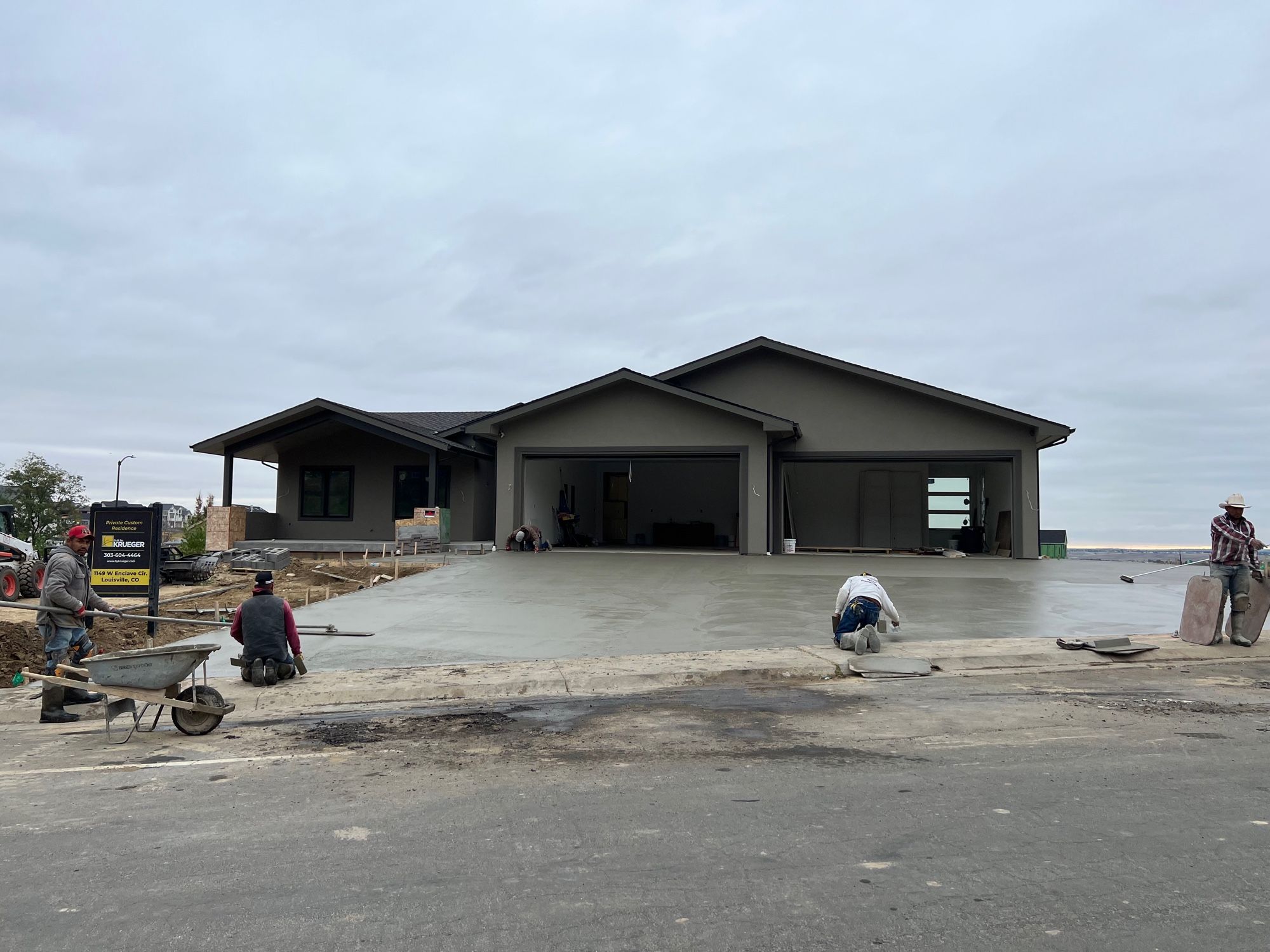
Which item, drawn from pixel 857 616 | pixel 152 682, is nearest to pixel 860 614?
pixel 857 616

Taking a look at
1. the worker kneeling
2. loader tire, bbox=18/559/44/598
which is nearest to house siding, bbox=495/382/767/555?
loader tire, bbox=18/559/44/598

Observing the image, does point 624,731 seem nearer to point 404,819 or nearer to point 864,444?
point 404,819

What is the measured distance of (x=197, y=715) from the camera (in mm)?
7352

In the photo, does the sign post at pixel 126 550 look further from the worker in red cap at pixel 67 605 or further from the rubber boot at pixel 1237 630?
the rubber boot at pixel 1237 630

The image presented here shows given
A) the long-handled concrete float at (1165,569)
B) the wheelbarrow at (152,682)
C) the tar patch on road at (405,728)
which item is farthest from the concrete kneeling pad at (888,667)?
the wheelbarrow at (152,682)

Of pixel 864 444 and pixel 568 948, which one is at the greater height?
pixel 864 444

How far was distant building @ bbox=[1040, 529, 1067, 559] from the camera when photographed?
28.3 meters

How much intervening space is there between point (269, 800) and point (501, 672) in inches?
169

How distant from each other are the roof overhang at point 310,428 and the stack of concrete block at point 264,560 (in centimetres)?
351

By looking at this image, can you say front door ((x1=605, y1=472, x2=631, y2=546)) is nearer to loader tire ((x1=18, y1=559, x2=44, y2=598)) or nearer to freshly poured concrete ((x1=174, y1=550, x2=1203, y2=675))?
freshly poured concrete ((x1=174, y1=550, x2=1203, y2=675))

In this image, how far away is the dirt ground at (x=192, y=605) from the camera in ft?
36.8

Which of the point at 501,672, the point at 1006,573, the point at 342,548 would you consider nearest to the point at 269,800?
the point at 501,672

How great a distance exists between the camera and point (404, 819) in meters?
4.86

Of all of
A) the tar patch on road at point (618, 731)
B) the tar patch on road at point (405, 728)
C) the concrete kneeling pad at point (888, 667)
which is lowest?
the tar patch on road at point (405, 728)
